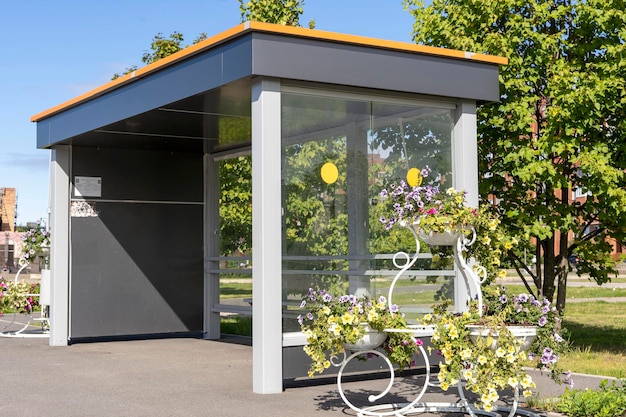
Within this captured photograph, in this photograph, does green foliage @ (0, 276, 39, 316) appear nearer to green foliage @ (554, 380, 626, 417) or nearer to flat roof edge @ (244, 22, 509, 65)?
flat roof edge @ (244, 22, 509, 65)

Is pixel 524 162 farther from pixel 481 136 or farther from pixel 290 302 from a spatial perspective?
pixel 290 302

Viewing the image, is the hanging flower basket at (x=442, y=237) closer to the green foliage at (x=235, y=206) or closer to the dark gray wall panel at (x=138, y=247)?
the green foliage at (x=235, y=206)

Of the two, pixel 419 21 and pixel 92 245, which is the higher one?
pixel 419 21

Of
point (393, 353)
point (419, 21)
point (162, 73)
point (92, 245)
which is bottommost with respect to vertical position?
point (393, 353)

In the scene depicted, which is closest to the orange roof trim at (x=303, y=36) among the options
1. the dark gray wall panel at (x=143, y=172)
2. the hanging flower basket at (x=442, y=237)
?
the hanging flower basket at (x=442, y=237)

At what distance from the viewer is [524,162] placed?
41.1 ft

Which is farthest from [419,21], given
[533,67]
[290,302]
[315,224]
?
[290,302]

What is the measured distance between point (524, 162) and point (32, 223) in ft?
28.9

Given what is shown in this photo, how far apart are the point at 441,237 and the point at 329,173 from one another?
104 inches

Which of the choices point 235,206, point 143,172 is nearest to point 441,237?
point 235,206

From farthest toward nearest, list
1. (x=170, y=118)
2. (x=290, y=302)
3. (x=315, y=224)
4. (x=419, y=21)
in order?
1. (x=419, y=21)
2. (x=170, y=118)
3. (x=315, y=224)
4. (x=290, y=302)

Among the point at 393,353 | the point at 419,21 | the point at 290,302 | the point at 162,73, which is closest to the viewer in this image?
the point at 393,353

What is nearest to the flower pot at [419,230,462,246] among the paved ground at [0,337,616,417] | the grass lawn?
the paved ground at [0,337,616,417]

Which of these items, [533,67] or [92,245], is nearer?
[533,67]
